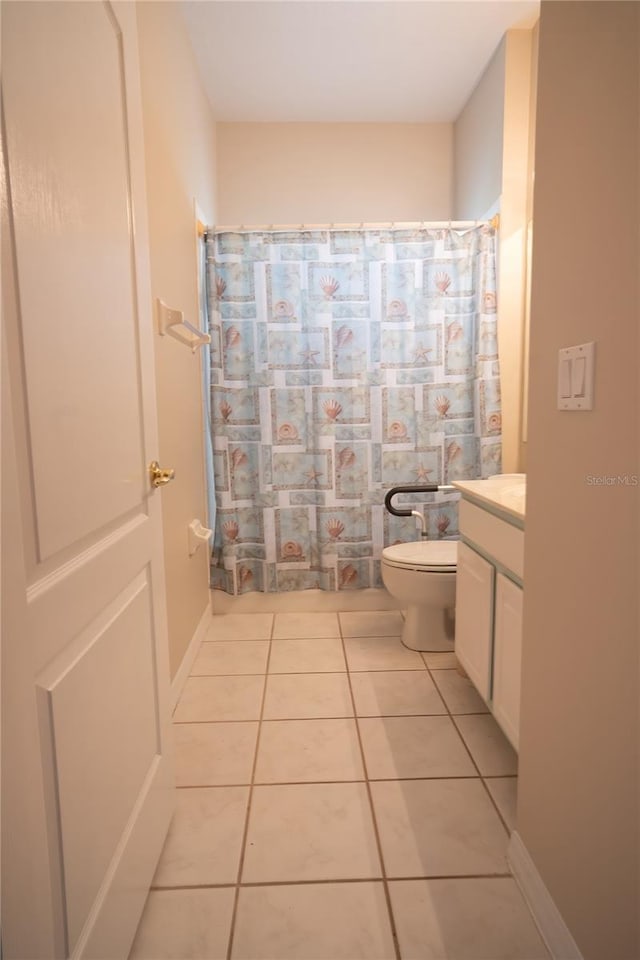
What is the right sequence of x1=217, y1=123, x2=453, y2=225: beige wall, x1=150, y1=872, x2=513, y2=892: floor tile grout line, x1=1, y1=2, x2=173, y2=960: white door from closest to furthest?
x1=1, y1=2, x2=173, y2=960: white door, x1=150, y1=872, x2=513, y2=892: floor tile grout line, x1=217, y1=123, x2=453, y2=225: beige wall

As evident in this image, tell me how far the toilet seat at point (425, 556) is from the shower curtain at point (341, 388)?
0.30 metres

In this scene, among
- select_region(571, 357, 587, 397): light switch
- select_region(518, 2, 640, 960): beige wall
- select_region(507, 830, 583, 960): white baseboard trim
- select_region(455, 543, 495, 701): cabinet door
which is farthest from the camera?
select_region(455, 543, 495, 701): cabinet door

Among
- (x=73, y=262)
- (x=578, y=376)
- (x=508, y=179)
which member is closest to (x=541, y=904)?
(x=578, y=376)

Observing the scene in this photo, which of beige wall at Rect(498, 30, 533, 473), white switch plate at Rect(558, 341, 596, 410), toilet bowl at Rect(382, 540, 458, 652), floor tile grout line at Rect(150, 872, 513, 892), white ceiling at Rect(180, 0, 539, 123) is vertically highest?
white ceiling at Rect(180, 0, 539, 123)

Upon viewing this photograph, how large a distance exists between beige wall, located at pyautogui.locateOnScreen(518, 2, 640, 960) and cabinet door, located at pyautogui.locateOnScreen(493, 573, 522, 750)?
27 cm

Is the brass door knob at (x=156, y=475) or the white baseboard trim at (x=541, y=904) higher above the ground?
Result: the brass door knob at (x=156, y=475)

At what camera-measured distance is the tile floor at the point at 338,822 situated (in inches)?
43.9

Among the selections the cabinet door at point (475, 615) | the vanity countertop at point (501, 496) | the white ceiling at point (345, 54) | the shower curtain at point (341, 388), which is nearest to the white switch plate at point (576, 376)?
the vanity countertop at point (501, 496)

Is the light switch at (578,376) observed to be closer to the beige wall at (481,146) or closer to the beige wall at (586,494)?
the beige wall at (586,494)

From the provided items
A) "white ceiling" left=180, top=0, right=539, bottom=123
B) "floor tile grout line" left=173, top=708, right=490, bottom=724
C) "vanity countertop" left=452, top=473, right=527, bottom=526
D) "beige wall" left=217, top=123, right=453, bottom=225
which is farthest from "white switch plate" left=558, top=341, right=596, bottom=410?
"beige wall" left=217, top=123, right=453, bottom=225

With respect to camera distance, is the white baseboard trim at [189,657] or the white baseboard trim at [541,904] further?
the white baseboard trim at [189,657]

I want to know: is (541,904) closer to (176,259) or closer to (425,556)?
(425,556)

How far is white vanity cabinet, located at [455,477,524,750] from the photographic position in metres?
1.43

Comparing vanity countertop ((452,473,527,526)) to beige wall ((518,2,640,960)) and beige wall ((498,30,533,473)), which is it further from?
beige wall ((498,30,533,473))
